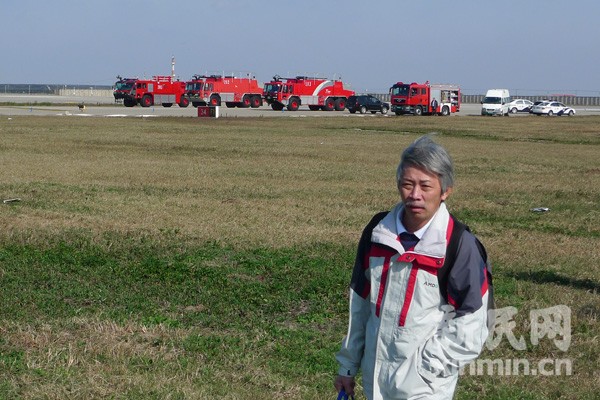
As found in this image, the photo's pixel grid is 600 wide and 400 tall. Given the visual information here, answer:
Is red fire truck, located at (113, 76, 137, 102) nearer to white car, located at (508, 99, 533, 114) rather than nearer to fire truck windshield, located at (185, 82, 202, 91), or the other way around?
fire truck windshield, located at (185, 82, 202, 91)

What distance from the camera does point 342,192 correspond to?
1727 centimetres

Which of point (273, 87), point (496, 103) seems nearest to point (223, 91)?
point (273, 87)

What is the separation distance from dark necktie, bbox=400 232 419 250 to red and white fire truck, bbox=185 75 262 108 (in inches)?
2691

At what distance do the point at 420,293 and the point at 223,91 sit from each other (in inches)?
2780

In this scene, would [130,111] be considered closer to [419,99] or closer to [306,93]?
[306,93]

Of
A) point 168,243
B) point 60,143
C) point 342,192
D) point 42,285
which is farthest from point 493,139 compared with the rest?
point 42,285

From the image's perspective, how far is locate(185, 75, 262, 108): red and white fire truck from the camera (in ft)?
238

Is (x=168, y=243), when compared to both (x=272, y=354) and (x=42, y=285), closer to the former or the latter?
(x=42, y=285)

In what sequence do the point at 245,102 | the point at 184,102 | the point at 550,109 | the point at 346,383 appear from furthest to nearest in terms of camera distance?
1. the point at 550,109
2. the point at 245,102
3. the point at 184,102
4. the point at 346,383

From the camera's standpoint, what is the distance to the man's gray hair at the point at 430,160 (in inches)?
156

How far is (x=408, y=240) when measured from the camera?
3924 mm

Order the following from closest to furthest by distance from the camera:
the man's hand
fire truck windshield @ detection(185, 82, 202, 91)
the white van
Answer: the man's hand
the white van
fire truck windshield @ detection(185, 82, 202, 91)

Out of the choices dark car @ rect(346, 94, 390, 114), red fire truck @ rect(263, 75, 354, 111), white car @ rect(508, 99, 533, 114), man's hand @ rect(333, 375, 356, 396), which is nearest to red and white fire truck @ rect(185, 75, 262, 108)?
red fire truck @ rect(263, 75, 354, 111)

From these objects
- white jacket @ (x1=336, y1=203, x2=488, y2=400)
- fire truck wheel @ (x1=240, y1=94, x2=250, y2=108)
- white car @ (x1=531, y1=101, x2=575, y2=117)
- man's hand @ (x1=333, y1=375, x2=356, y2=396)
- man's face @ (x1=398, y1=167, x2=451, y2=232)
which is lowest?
white car @ (x1=531, y1=101, x2=575, y2=117)
